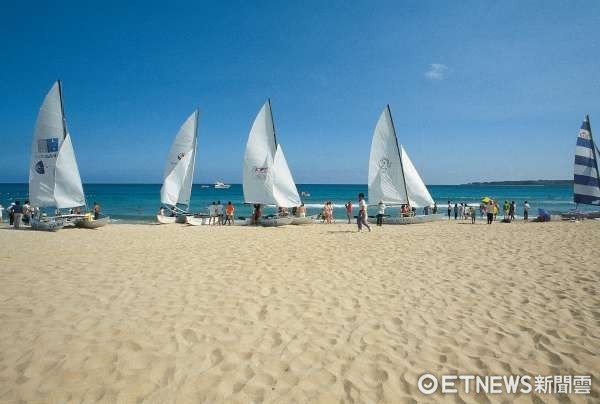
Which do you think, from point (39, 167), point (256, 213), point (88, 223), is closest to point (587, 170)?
A: point (256, 213)

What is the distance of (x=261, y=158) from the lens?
18.4 m

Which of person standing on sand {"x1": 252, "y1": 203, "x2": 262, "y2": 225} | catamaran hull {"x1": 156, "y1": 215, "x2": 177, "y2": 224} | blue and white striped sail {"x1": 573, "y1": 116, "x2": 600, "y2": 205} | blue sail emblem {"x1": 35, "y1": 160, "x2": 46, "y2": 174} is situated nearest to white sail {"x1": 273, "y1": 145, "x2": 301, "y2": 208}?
person standing on sand {"x1": 252, "y1": 203, "x2": 262, "y2": 225}

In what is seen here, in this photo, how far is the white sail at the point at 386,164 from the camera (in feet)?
59.9

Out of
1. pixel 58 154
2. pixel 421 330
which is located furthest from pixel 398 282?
pixel 58 154

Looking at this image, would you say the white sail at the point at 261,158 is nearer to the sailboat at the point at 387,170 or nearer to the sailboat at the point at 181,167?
the sailboat at the point at 181,167

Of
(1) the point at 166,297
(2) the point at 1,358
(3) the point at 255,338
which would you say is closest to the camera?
(2) the point at 1,358

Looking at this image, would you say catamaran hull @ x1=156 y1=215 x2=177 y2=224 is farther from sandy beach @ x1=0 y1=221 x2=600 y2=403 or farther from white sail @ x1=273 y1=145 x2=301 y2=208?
sandy beach @ x1=0 y1=221 x2=600 y2=403

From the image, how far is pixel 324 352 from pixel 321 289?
2.29 metres

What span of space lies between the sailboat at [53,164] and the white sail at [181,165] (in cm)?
550

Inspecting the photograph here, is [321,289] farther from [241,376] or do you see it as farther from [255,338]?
[241,376]

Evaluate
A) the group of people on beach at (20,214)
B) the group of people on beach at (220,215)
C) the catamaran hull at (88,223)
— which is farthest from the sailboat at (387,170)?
the group of people on beach at (20,214)

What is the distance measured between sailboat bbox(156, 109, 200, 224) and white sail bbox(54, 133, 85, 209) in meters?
5.35

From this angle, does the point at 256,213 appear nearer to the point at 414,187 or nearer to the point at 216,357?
the point at 414,187

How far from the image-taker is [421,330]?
4.32m
